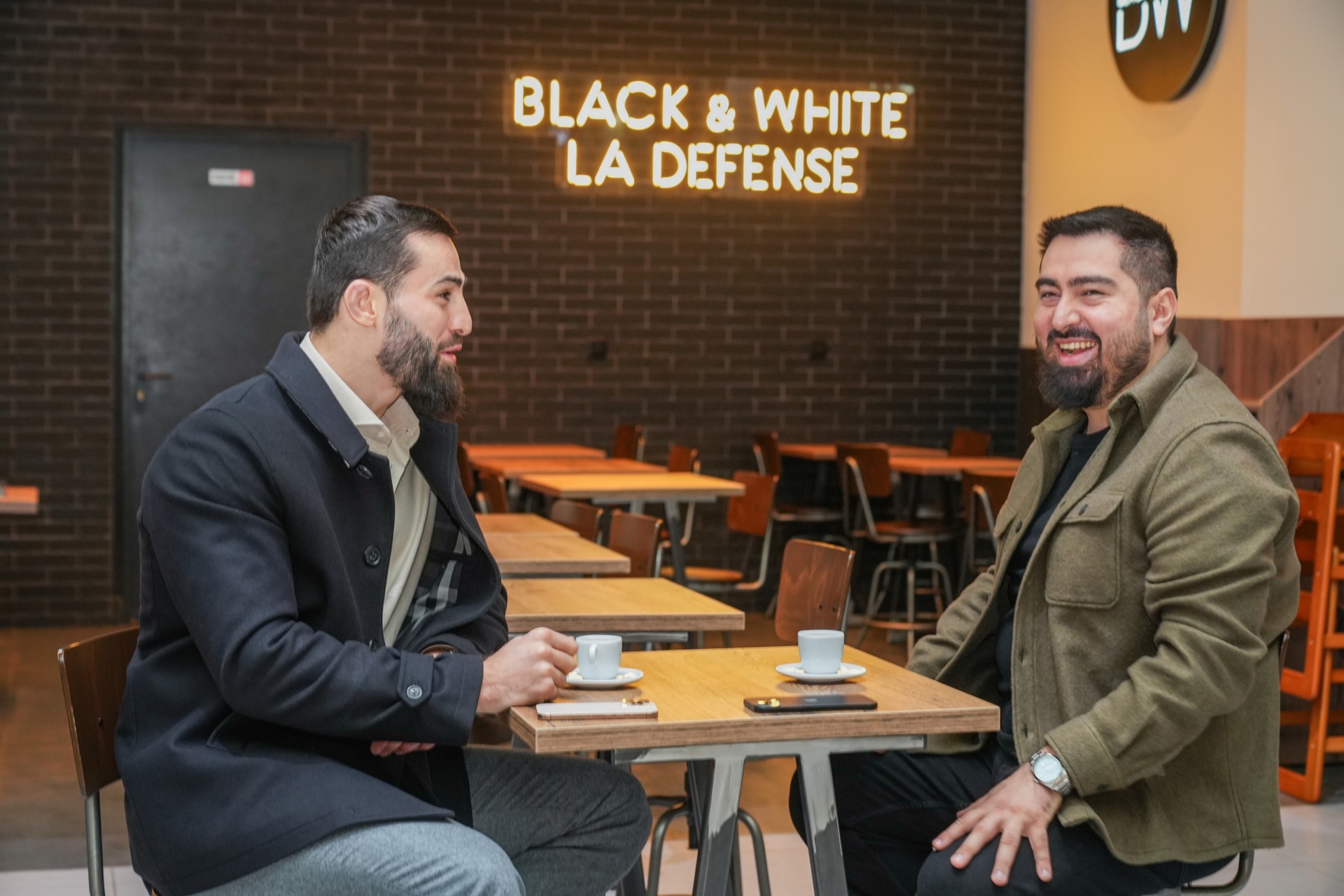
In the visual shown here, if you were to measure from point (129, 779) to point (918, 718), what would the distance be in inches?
38.8

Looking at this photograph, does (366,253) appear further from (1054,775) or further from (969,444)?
(969,444)

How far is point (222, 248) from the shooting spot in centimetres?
738

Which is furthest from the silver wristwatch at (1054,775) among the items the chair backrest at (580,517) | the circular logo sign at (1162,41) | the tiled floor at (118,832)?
the circular logo sign at (1162,41)

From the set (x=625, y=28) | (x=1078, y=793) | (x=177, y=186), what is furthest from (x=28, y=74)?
(x=1078, y=793)

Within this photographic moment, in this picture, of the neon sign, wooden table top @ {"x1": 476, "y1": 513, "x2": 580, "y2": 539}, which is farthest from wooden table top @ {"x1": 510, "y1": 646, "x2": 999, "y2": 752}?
the neon sign

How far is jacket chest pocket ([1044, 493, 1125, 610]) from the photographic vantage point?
2.11m

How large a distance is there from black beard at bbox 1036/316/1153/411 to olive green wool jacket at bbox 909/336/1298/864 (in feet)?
0.21

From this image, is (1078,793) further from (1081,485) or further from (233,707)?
(233,707)

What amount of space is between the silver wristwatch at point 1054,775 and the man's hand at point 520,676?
65 cm

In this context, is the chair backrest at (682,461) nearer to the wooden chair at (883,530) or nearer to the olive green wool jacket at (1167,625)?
the wooden chair at (883,530)

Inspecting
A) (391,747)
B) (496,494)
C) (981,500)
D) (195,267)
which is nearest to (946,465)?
(981,500)

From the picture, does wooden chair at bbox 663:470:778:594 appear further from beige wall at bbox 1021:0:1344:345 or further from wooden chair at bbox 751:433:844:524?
beige wall at bbox 1021:0:1344:345

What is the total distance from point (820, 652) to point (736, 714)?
0.82 ft

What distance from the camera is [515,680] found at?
6.32ft
